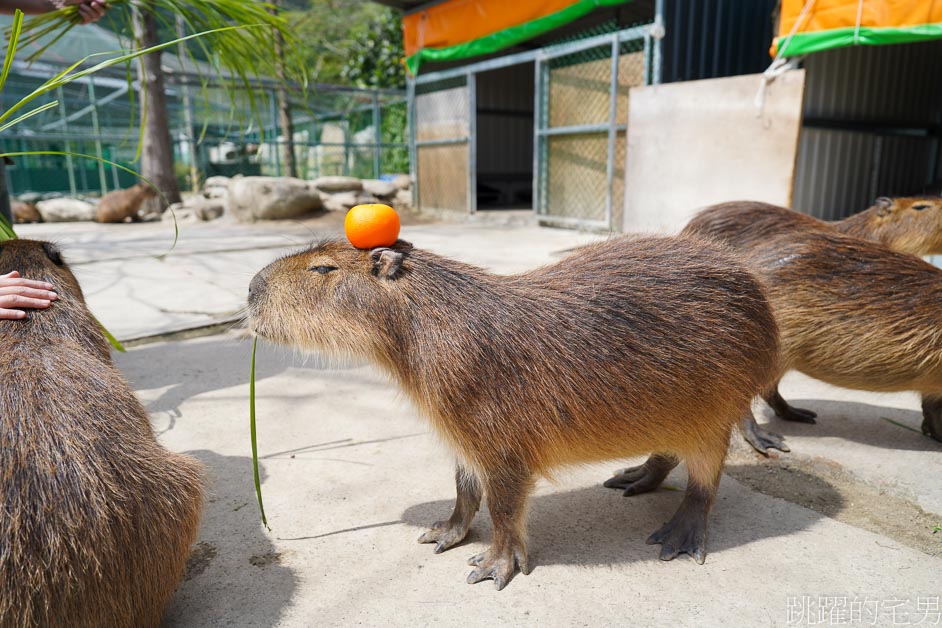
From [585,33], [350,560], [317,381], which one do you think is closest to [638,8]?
[585,33]

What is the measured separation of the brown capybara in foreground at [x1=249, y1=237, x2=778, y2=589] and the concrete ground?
0.15 metres

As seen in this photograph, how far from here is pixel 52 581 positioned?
125 cm

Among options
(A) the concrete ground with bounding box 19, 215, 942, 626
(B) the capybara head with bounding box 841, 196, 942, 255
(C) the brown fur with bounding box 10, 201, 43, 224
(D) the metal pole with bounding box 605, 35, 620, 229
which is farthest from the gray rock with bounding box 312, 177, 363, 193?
(B) the capybara head with bounding box 841, 196, 942, 255

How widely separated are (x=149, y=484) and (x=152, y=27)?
12431 mm

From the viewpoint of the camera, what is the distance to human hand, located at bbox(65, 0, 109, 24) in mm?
Result: 2389

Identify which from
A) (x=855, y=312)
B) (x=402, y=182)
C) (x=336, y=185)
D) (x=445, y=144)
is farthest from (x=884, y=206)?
(x=402, y=182)

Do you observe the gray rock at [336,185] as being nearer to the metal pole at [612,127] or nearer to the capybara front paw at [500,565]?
the metal pole at [612,127]

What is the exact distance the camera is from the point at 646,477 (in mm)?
2311

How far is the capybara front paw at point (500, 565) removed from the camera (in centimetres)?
177

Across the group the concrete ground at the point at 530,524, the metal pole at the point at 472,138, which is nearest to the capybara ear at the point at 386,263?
the concrete ground at the point at 530,524

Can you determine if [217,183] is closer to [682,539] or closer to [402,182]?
[402,182]

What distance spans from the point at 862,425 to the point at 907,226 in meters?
1.88

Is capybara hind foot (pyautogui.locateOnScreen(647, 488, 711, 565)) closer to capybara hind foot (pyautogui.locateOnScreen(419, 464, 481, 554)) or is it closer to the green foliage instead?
capybara hind foot (pyautogui.locateOnScreen(419, 464, 481, 554))

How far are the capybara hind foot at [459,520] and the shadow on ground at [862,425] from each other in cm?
159
